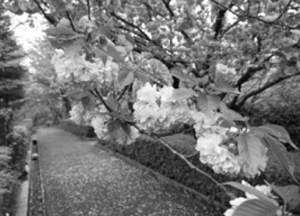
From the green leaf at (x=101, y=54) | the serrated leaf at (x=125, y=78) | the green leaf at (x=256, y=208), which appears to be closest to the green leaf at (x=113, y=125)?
the serrated leaf at (x=125, y=78)

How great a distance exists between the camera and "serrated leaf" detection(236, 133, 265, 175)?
0.70 m

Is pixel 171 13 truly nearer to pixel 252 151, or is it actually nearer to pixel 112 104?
pixel 112 104

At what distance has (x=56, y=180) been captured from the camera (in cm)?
607

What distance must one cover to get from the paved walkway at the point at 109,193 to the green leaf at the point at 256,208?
146 inches

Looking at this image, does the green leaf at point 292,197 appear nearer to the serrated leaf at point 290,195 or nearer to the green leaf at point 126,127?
the serrated leaf at point 290,195

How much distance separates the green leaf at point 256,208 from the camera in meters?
0.54

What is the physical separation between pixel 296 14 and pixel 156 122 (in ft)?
8.08

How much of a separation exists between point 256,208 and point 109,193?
4.78 meters

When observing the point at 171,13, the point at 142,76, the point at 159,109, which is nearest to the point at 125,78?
the point at 142,76

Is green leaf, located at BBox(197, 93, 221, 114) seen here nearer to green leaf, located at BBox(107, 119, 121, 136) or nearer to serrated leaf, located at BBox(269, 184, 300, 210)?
serrated leaf, located at BBox(269, 184, 300, 210)

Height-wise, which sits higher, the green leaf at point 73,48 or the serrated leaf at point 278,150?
the green leaf at point 73,48

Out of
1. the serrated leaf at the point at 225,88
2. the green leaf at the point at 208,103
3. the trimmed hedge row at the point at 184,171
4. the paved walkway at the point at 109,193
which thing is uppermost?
the serrated leaf at the point at 225,88

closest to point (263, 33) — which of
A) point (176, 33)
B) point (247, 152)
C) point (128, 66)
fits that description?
point (176, 33)

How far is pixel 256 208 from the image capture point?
550mm
